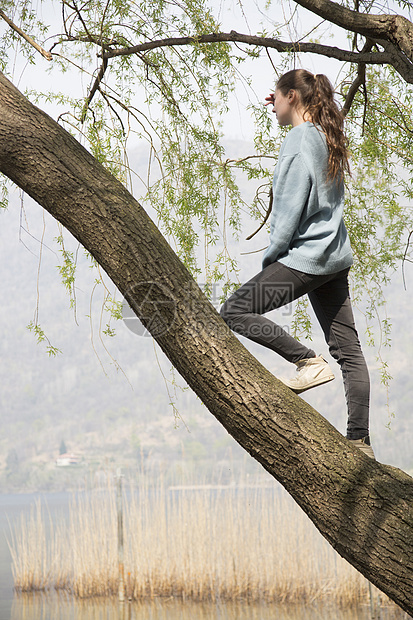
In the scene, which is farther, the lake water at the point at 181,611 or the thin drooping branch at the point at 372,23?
the lake water at the point at 181,611

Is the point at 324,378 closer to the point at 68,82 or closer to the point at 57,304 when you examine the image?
the point at 68,82

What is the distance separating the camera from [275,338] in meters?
1.70

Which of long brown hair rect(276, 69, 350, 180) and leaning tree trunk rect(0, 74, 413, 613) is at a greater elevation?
long brown hair rect(276, 69, 350, 180)

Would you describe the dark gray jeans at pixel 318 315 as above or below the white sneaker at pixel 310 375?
above

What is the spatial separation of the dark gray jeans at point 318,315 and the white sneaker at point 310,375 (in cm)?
4

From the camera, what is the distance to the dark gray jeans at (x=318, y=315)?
5.27 feet

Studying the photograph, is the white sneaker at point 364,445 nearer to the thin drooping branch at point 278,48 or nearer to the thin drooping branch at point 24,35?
the thin drooping branch at point 278,48

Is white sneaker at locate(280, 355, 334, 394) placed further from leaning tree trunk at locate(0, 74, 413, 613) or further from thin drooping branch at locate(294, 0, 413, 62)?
thin drooping branch at locate(294, 0, 413, 62)

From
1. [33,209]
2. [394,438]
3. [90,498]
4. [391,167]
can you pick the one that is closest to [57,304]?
[33,209]

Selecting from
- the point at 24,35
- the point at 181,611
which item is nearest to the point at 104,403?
the point at 181,611

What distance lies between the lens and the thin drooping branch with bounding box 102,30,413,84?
1.93m

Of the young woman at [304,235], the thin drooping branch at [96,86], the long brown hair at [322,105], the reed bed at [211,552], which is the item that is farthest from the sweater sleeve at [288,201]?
the reed bed at [211,552]

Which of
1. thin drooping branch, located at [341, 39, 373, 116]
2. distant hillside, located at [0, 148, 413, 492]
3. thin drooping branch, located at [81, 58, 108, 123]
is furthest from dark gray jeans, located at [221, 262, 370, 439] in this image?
distant hillside, located at [0, 148, 413, 492]

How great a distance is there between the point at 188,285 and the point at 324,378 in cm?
47
